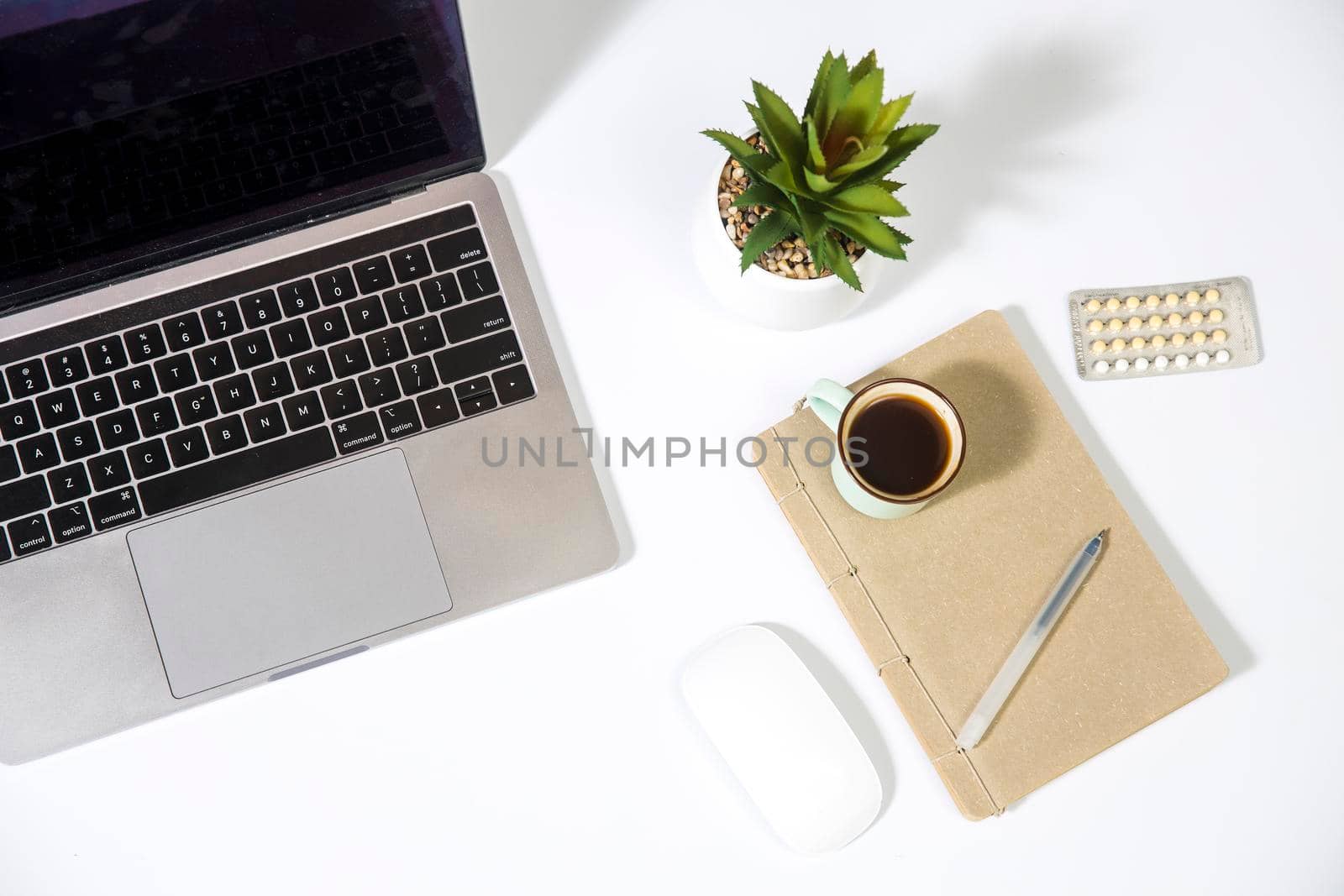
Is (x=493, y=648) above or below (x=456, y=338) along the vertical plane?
below

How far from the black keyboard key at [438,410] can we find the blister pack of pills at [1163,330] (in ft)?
1.70

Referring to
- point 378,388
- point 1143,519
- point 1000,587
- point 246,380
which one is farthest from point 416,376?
point 1143,519

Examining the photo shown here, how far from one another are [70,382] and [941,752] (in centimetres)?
73

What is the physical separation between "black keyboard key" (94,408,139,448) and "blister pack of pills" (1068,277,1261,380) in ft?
2.51

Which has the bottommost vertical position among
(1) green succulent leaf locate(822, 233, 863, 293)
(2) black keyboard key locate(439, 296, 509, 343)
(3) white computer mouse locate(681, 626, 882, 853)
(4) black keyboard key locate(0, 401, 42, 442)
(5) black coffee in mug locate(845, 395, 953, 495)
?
(3) white computer mouse locate(681, 626, 882, 853)

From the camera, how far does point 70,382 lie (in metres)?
0.71

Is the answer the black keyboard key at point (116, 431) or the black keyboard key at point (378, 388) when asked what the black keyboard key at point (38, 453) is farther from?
the black keyboard key at point (378, 388)

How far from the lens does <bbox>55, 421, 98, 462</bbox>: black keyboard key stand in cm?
70

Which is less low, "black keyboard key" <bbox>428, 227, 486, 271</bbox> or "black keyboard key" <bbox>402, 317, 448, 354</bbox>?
"black keyboard key" <bbox>428, 227, 486, 271</bbox>

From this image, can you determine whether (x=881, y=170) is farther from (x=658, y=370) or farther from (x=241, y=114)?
(x=241, y=114)

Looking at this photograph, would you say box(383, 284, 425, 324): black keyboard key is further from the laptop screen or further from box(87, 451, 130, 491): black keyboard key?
box(87, 451, 130, 491): black keyboard key

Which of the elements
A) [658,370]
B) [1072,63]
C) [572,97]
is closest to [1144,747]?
[658,370]

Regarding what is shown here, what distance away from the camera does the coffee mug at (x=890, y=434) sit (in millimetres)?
648

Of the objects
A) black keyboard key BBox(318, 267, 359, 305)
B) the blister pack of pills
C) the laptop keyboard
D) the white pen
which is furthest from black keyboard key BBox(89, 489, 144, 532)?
the blister pack of pills
